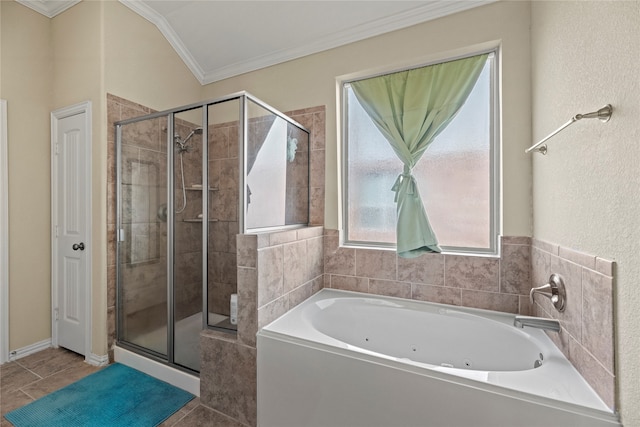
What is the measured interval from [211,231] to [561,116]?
2044 millimetres

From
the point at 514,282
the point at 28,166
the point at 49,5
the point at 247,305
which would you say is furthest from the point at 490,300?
the point at 49,5

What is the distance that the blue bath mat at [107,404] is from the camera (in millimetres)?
1559

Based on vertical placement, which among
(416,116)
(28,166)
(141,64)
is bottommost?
(28,166)

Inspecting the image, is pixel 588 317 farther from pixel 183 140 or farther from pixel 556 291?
pixel 183 140

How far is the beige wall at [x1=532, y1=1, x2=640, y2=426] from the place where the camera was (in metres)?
0.84

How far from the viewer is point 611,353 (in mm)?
916

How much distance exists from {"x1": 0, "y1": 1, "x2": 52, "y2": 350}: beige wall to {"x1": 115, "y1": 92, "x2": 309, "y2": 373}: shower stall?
28.7 inches

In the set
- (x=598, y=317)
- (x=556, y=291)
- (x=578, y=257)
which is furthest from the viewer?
(x=556, y=291)

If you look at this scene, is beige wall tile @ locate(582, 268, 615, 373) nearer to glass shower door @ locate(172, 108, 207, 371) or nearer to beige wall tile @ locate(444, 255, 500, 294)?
beige wall tile @ locate(444, 255, 500, 294)

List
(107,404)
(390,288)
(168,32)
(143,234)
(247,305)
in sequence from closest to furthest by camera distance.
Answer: (247,305), (107,404), (390,288), (143,234), (168,32)

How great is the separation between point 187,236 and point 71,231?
1.14 metres

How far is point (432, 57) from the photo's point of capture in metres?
1.97

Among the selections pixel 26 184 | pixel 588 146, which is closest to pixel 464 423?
pixel 588 146

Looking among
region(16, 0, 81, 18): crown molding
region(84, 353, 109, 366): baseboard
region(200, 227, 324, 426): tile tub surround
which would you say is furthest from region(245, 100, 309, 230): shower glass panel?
region(16, 0, 81, 18): crown molding
